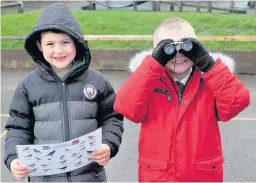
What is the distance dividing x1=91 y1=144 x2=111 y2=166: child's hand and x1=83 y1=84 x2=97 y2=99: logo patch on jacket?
27 cm

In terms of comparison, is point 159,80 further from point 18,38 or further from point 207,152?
point 18,38

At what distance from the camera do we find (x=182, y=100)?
2406mm

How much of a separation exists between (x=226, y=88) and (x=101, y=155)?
0.71m

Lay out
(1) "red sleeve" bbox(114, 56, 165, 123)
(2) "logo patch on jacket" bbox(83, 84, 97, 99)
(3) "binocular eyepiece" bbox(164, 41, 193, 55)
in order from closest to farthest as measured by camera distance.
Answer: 1. (3) "binocular eyepiece" bbox(164, 41, 193, 55)
2. (1) "red sleeve" bbox(114, 56, 165, 123)
3. (2) "logo patch on jacket" bbox(83, 84, 97, 99)

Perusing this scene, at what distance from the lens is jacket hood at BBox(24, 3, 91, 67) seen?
238cm

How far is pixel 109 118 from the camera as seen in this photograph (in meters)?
2.55

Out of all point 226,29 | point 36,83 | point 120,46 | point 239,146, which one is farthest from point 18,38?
point 36,83

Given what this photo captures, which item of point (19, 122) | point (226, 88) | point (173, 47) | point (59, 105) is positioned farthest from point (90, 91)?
point (226, 88)

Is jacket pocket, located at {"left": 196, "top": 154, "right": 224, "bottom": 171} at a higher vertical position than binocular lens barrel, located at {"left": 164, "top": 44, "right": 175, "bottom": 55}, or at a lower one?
lower

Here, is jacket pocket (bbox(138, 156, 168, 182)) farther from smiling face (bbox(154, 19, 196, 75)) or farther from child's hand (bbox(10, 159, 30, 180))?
child's hand (bbox(10, 159, 30, 180))

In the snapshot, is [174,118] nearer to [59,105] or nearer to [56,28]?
[59,105]

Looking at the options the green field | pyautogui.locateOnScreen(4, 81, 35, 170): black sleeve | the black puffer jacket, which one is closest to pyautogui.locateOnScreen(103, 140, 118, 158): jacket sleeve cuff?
the black puffer jacket

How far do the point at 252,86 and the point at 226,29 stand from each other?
9.99 ft

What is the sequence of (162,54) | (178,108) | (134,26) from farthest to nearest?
(134,26), (178,108), (162,54)
